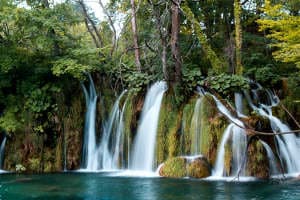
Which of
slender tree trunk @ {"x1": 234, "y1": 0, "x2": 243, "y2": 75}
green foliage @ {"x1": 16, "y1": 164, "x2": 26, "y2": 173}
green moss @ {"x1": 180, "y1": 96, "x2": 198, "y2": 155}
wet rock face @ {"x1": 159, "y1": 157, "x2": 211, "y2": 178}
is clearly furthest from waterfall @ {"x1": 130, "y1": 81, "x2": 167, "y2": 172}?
green foliage @ {"x1": 16, "y1": 164, "x2": 26, "y2": 173}

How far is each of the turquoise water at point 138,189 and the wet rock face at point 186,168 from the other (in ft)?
1.59

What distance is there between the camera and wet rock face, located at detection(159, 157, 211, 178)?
10633mm

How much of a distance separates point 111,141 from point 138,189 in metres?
4.48

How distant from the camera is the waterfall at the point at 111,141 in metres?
13.0

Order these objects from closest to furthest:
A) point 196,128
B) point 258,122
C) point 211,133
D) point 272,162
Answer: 1. point 272,162
2. point 258,122
3. point 211,133
4. point 196,128

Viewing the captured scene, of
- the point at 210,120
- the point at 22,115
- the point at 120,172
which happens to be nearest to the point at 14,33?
the point at 22,115

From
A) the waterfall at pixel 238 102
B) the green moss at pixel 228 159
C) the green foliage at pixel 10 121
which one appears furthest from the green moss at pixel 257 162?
the green foliage at pixel 10 121

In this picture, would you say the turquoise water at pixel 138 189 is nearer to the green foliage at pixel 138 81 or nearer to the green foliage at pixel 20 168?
the green foliage at pixel 20 168

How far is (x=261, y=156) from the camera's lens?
34.3ft

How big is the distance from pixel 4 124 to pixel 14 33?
9.57 feet

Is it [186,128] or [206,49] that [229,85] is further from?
[206,49]

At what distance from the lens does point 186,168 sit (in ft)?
35.5

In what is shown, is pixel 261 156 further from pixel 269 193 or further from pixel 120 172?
pixel 120 172

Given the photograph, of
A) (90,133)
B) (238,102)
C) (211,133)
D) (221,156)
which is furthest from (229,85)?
(90,133)
